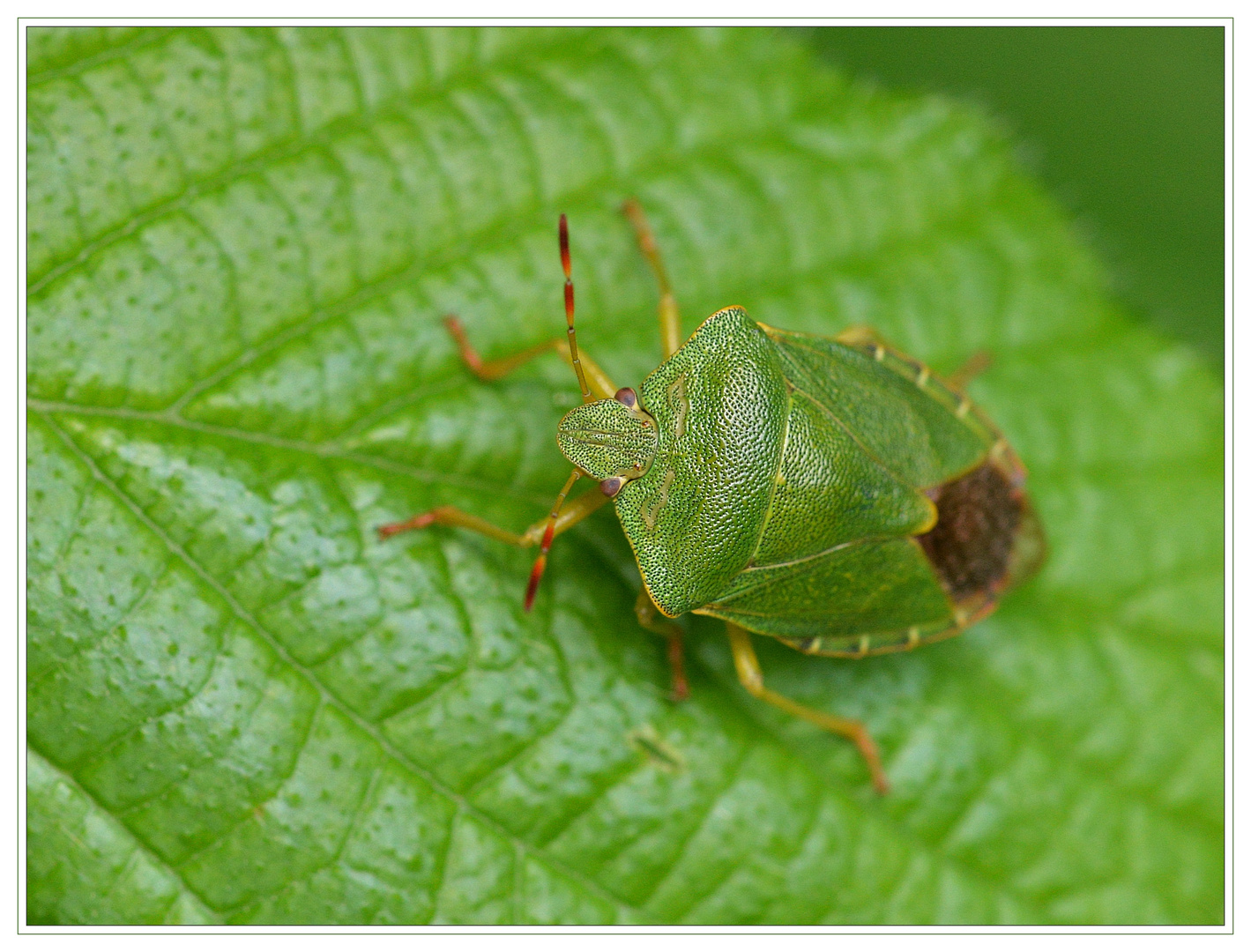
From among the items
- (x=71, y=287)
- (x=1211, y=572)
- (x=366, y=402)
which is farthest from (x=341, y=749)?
(x=1211, y=572)

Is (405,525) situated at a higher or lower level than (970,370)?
lower

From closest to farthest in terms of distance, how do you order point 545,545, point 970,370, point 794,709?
point 545,545
point 794,709
point 970,370

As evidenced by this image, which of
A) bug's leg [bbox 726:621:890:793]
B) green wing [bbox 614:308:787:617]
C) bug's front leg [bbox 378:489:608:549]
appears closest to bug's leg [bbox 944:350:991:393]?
green wing [bbox 614:308:787:617]

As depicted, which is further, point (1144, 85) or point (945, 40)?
point (1144, 85)

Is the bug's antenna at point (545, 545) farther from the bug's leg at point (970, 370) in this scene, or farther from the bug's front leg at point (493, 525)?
the bug's leg at point (970, 370)

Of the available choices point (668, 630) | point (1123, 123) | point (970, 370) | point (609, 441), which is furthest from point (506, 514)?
point (1123, 123)

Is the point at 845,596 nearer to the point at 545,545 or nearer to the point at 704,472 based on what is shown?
the point at 704,472

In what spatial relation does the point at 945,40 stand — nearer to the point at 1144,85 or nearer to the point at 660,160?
the point at 1144,85
